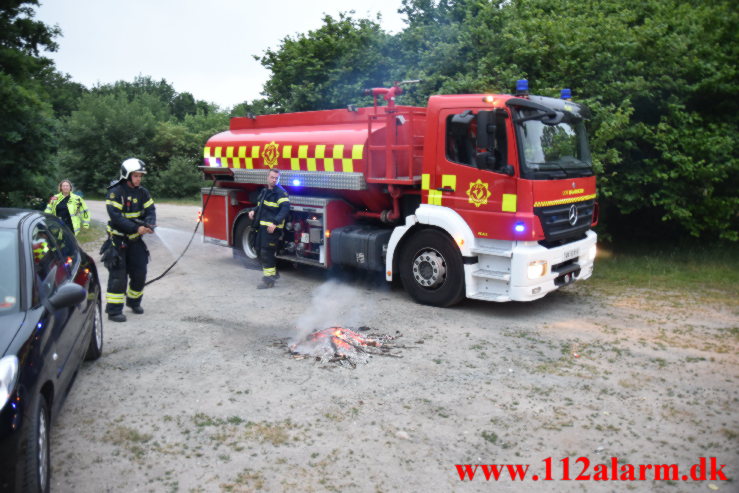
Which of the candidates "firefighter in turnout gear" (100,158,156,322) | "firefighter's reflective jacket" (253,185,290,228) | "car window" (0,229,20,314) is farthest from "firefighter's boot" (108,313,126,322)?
"car window" (0,229,20,314)

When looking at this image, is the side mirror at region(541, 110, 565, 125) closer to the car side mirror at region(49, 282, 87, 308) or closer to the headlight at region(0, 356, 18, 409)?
the car side mirror at region(49, 282, 87, 308)

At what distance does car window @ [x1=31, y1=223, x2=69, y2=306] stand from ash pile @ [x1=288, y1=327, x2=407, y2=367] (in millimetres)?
2222

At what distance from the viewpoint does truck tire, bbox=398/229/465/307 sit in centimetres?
753

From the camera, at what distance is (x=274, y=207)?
9.06 m

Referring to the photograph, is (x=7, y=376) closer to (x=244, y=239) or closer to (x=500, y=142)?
(x=500, y=142)

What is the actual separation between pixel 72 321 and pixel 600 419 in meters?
3.97

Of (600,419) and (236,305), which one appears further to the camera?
(236,305)

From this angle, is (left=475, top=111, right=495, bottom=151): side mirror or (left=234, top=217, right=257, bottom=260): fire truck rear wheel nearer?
(left=475, top=111, right=495, bottom=151): side mirror

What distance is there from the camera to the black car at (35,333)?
305cm

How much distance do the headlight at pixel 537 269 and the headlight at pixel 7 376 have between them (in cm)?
529

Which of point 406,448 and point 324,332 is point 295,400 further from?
point 324,332

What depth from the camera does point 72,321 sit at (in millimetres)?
4430

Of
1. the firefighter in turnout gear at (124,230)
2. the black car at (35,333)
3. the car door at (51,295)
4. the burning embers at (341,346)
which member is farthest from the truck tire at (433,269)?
the car door at (51,295)

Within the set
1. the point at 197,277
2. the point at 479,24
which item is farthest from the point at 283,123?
the point at 479,24
